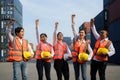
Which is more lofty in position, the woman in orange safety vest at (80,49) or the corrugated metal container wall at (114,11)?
the corrugated metal container wall at (114,11)

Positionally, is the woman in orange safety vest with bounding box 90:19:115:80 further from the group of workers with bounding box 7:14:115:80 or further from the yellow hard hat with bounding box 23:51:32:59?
the yellow hard hat with bounding box 23:51:32:59

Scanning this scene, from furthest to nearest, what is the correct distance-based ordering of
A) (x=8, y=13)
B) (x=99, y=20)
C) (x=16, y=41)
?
(x=8, y=13), (x=99, y=20), (x=16, y=41)

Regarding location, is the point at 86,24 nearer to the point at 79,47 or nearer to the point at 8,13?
the point at 8,13

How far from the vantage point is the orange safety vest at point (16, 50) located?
30.2 ft

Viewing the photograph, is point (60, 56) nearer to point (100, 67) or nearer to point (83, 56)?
point (83, 56)

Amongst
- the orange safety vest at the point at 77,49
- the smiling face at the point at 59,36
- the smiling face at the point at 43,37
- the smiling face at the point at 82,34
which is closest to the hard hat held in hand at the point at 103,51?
the orange safety vest at the point at 77,49

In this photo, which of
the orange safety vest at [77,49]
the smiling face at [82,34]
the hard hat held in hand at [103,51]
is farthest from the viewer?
the orange safety vest at [77,49]

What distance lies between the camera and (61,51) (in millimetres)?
10641

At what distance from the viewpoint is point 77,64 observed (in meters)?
10.1

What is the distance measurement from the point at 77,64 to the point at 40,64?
1063 millimetres

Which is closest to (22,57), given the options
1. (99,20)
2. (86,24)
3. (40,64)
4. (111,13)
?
(40,64)

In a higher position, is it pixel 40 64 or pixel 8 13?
pixel 8 13

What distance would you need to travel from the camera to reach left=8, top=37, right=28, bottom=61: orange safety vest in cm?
920

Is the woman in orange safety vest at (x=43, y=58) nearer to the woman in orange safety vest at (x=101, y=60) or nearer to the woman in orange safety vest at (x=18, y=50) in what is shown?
the woman in orange safety vest at (x=18, y=50)
